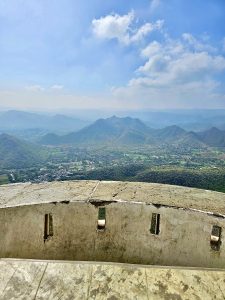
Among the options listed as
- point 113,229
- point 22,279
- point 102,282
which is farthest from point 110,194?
A: point 22,279

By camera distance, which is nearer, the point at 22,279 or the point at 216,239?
the point at 22,279

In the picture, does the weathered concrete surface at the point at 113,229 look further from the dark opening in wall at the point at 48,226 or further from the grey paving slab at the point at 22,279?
the grey paving slab at the point at 22,279

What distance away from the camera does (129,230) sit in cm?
424

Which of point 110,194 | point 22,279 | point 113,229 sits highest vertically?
point 110,194

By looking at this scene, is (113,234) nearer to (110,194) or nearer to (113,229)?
(113,229)

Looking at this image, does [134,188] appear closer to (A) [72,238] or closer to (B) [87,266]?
(A) [72,238]

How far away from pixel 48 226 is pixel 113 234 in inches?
36.1

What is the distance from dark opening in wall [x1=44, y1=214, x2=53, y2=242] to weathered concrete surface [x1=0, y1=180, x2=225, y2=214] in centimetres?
25

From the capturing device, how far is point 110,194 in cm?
451

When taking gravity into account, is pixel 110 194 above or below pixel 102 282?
above

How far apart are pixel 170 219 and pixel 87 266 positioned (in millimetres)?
1275

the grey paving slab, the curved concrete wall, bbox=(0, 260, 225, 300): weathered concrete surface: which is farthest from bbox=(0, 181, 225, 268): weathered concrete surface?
the grey paving slab

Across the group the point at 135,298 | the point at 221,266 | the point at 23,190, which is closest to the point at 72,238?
the point at 23,190

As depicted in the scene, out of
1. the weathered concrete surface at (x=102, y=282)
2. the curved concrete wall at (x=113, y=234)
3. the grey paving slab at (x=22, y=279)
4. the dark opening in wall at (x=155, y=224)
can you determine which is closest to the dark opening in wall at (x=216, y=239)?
the curved concrete wall at (x=113, y=234)
